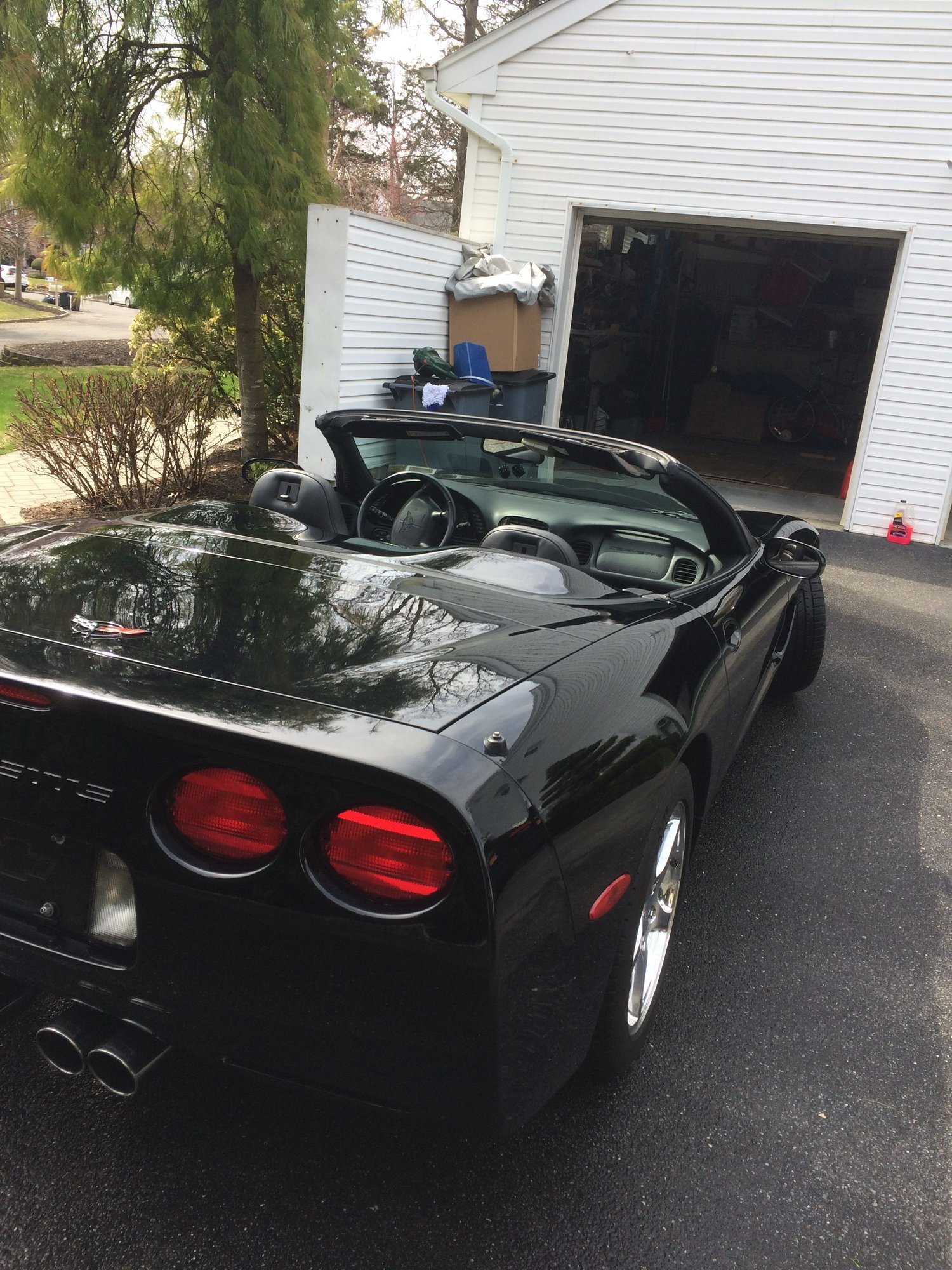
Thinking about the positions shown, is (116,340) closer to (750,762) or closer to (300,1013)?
(750,762)

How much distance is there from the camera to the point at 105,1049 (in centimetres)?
177

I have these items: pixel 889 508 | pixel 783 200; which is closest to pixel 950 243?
pixel 783 200

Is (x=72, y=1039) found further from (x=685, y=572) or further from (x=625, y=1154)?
(x=685, y=572)

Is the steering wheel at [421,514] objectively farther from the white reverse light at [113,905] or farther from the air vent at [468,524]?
the white reverse light at [113,905]

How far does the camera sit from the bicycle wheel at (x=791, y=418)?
1532 cm

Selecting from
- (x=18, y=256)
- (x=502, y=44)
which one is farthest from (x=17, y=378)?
(x=18, y=256)

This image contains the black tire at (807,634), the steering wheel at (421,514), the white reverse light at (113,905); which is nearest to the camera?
the white reverse light at (113,905)

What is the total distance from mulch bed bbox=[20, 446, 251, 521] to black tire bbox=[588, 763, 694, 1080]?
14.7 feet

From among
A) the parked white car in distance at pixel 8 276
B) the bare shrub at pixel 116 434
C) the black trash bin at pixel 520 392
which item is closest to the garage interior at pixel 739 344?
the black trash bin at pixel 520 392

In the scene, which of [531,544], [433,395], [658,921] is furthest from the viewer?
[433,395]

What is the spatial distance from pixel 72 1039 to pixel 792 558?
2.87 metres

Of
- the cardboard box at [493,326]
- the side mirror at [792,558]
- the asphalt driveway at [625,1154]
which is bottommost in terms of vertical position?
the asphalt driveway at [625,1154]

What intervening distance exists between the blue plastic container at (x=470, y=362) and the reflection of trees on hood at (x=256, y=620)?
702cm

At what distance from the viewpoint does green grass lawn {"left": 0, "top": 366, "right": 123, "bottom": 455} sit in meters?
11.6
